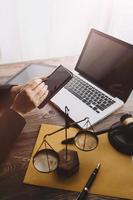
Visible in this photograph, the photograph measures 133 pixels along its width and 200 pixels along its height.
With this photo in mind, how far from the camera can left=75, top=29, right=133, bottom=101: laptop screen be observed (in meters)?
0.94

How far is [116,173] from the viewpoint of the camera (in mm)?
729

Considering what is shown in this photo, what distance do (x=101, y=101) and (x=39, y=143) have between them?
282 mm

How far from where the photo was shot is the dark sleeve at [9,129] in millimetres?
791

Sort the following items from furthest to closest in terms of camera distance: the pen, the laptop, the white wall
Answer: the white wall
the laptop
the pen

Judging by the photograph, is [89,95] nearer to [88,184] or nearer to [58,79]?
[58,79]

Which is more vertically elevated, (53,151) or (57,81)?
(57,81)

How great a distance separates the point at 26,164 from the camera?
0.75 m

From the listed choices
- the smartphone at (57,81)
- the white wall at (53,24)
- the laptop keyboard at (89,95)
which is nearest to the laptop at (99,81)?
the laptop keyboard at (89,95)

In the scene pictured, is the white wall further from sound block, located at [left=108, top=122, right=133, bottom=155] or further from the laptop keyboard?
sound block, located at [left=108, top=122, right=133, bottom=155]

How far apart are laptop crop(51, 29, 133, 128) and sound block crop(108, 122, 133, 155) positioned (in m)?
0.08

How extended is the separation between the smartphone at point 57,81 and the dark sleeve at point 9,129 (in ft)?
0.31

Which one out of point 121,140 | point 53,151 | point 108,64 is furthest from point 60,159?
point 108,64

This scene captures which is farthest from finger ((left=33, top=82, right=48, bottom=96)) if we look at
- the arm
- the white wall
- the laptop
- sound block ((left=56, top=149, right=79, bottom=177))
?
the white wall

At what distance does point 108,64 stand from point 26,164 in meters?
0.49
